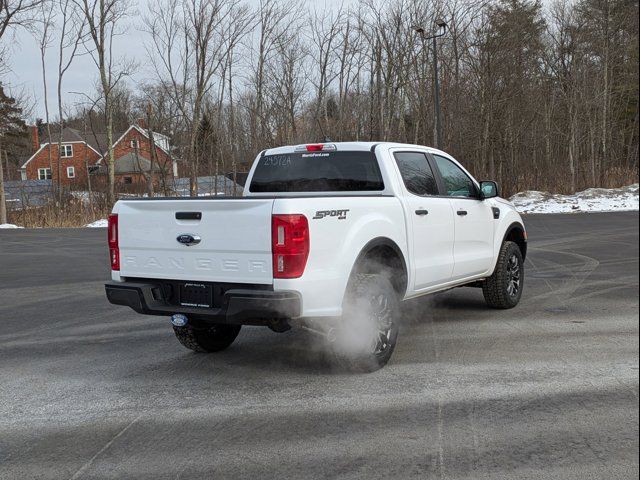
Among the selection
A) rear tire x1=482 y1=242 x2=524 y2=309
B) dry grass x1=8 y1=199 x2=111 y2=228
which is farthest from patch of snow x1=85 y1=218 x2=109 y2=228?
rear tire x1=482 y1=242 x2=524 y2=309

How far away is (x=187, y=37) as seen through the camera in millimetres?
32531

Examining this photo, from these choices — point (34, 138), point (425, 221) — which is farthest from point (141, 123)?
point (425, 221)

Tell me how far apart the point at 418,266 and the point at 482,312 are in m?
2.03

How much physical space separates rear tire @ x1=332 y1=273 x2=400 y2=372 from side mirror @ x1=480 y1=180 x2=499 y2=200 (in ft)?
7.91

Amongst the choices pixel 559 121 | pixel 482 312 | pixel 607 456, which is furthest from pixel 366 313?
pixel 559 121

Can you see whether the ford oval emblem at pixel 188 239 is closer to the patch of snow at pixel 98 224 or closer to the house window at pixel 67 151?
the patch of snow at pixel 98 224

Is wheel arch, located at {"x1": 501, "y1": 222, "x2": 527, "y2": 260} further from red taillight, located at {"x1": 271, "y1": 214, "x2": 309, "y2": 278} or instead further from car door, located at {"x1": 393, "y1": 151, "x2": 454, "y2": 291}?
red taillight, located at {"x1": 271, "y1": 214, "x2": 309, "y2": 278}

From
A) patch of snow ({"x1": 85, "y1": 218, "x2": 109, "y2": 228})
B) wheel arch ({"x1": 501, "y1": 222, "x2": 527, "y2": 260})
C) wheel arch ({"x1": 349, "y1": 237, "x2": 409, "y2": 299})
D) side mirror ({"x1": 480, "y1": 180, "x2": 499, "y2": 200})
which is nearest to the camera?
wheel arch ({"x1": 349, "y1": 237, "x2": 409, "y2": 299})

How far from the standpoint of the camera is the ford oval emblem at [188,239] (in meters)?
5.12

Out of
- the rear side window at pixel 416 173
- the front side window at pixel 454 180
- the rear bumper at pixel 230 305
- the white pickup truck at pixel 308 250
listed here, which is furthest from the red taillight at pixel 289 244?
the front side window at pixel 454 180

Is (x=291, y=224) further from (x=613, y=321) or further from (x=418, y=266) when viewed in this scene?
(x=613, y=321)

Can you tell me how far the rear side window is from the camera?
21.1 ft

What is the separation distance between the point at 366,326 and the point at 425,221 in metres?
1.44

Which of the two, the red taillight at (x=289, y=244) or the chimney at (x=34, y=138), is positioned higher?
the chimney at (x=34, y=138)
